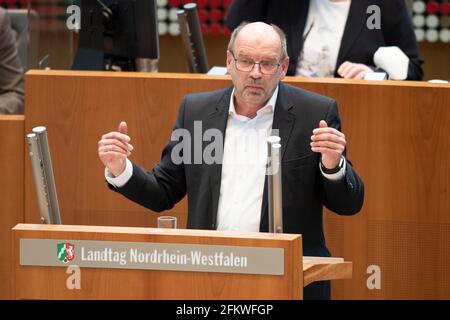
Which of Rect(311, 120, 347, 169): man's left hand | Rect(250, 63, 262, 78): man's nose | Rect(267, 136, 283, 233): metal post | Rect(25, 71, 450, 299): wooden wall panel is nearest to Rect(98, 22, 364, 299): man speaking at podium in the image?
Rect(250, 63, 262, 78): man's nose

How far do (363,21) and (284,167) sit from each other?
143 centimetres

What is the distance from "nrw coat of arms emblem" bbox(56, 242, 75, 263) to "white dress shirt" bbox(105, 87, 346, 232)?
69 centimetres

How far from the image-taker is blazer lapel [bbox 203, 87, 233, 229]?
3711mm

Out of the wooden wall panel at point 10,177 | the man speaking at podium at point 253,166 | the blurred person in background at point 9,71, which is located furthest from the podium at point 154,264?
the blurred person in background at point 9,71

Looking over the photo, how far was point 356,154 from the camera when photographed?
4500 mm

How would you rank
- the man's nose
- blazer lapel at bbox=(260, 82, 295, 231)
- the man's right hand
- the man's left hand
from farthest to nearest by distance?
blazer lapel at bbox=(260, 82, 295, 231)
the man's nose
the man's right hand
the man's left hand

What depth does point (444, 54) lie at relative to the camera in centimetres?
745

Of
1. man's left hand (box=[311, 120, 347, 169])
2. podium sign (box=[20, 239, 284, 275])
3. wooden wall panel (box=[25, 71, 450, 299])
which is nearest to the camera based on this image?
podium sign (box=[20, 239, 284, 275])

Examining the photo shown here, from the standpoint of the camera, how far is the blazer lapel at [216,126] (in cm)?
371

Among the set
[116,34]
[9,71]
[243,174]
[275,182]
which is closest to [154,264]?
[275,182]

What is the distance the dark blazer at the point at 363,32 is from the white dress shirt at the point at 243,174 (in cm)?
119

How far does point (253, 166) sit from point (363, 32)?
1.44 m

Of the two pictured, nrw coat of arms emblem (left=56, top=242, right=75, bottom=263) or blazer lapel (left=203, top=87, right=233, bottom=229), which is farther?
blazer lapel (left=203, top=87, right=233, bottom=229)

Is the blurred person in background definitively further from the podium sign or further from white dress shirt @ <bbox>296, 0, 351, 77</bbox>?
the podium sign
